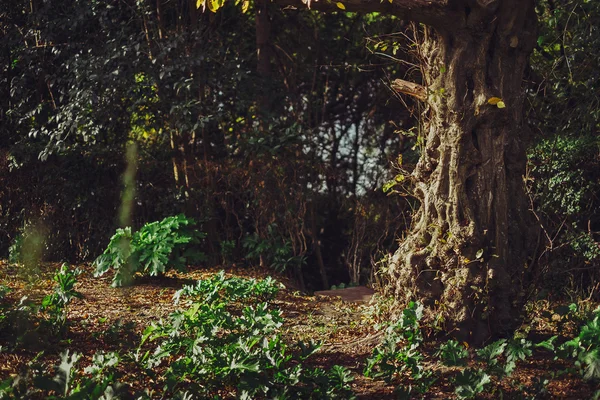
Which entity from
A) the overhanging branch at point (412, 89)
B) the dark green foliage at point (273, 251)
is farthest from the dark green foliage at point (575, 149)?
the dark green foliage at point (273, 251)

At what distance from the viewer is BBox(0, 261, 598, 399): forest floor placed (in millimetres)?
5117

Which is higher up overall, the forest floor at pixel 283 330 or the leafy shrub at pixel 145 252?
the leafy shrub at pixel 145 252

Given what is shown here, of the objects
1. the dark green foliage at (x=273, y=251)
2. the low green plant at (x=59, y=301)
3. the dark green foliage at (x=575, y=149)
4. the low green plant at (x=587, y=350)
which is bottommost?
the low green plant at (x=587, y=350)

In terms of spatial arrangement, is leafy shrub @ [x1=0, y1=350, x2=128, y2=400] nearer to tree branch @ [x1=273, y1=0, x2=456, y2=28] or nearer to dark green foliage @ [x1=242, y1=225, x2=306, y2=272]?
tree branch @ [x1=273, y1=0, x2=456, y2=28]

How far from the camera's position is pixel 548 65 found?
9.48 meters

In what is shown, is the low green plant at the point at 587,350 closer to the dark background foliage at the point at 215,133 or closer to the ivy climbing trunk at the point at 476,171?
the ivy climbing trunk at the point at 476,171

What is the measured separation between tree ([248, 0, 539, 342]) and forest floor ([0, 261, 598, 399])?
377 millimetres

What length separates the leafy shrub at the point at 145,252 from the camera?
8.05 metres

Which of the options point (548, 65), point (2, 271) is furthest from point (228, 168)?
→ point (548, 65)

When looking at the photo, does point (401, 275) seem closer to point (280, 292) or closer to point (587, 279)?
point (280, 292)

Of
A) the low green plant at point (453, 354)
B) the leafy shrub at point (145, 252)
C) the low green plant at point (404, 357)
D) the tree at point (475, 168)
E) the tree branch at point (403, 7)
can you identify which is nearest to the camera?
the low green plant at point (453, 354)

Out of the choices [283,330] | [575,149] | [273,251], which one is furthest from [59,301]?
[575,149]

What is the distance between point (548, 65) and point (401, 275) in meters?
4.69

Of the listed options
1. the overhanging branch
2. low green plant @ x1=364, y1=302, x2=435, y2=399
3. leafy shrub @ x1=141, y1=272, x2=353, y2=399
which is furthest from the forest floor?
the overhanging branch
